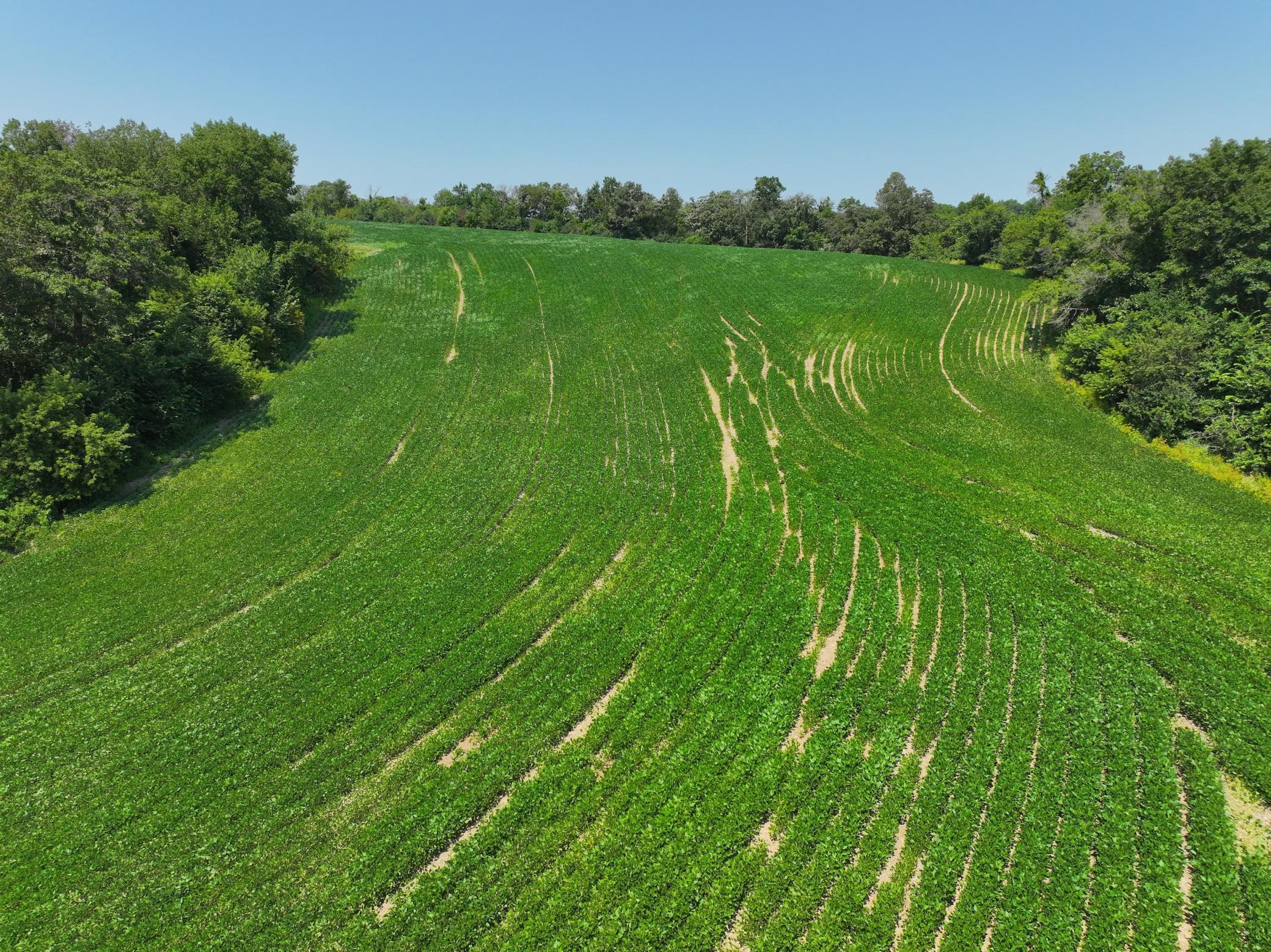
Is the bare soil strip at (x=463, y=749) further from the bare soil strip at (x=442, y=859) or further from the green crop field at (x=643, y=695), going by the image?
the bare soil strip at (x=442, y=859)

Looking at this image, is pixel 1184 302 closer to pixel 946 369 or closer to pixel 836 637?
pixel 946 369

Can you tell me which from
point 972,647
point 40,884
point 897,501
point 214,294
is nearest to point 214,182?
point 214,294

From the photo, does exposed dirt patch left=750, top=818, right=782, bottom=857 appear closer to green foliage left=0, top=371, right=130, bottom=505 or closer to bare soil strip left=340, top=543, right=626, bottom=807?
bare soil strip left=340, top=543, right=626, bottom=807

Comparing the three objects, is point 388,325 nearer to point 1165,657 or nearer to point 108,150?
point 108,150

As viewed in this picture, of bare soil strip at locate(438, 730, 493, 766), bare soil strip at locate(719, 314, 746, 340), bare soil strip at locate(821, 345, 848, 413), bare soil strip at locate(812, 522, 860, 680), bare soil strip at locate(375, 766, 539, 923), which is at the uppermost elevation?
bare soil strip at locate(719, 314, 746, 340)

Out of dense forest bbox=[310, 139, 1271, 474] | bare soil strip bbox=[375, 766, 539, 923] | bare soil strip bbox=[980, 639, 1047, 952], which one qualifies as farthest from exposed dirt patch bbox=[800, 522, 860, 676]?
dense forest bbox=[310, 139, 1271, 474]
